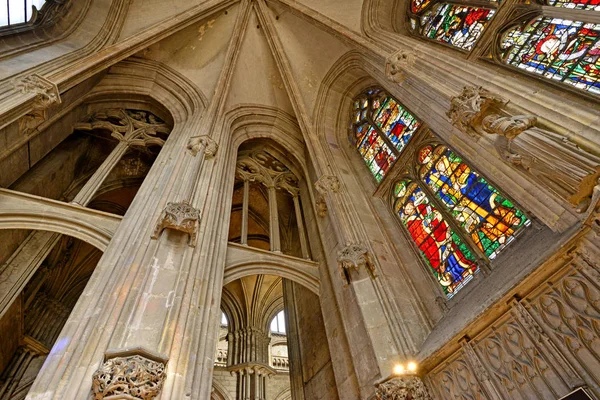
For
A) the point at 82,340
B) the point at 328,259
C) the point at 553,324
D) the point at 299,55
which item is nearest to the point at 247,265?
the point at 328,259

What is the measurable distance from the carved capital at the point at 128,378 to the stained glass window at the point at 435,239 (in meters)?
4.02

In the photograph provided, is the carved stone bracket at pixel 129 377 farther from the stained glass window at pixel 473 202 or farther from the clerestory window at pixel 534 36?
the clerestory window at pixel 534 36

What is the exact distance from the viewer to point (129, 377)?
2.85 m

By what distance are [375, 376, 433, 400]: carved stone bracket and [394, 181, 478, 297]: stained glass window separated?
173cm

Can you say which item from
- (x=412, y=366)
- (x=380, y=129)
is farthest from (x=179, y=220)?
(x=380, y=129)

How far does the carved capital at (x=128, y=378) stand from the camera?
109 inches

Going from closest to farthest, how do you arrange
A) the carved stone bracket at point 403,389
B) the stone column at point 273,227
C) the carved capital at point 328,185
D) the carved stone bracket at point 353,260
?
the carved stone bracket at point 403,389 < the carved stone bracket at point 353,260 < the stone column at point 273,227 < the carved capital at point 328,185

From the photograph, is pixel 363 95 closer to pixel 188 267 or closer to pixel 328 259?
pixel 328 259

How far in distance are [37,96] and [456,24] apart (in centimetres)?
736

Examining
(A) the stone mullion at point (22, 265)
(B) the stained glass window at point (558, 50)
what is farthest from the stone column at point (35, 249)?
(B) the stained glass window at point (558, 50)

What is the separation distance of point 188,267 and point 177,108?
588cm

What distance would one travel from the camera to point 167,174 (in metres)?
5.84

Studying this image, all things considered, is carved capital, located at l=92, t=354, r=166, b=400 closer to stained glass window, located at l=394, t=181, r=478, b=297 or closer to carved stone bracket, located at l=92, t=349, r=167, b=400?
carved stone bracket, located at l=92, t=349, r=167, b=400

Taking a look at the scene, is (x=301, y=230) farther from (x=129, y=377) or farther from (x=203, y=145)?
(x=129, y=377)
